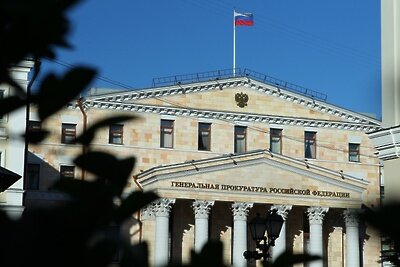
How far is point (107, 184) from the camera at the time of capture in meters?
2.31

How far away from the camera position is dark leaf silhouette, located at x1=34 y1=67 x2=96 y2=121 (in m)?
2.33

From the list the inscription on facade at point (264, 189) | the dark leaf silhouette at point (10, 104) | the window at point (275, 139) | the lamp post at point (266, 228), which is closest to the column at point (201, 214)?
the inscription on facade at point (264, 189)

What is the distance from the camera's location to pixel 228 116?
161 ft

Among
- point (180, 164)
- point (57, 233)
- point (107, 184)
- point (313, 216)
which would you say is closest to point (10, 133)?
point (107, 184)

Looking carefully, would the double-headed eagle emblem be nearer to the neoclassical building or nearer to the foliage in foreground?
the neoclassical building

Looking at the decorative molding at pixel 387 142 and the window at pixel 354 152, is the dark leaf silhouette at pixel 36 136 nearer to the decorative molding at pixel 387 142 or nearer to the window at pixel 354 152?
the decorative molding at pixel 387 142

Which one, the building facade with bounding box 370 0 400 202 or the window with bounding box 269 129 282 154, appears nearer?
the building facade with bounding box 370 0 400 202

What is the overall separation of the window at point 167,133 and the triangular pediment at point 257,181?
3.28m

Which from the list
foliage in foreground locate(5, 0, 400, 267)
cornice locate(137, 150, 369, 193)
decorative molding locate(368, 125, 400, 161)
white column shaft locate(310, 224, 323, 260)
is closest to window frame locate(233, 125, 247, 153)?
cornice locate(137, 150, 369, 193)

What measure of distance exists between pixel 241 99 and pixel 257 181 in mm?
4886

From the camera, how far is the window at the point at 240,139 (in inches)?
1950

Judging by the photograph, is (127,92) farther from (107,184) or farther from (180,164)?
(107,184)

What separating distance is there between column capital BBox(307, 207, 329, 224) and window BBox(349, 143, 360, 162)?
4.47m

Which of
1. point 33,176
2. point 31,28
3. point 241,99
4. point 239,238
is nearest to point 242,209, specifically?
point 239,238
